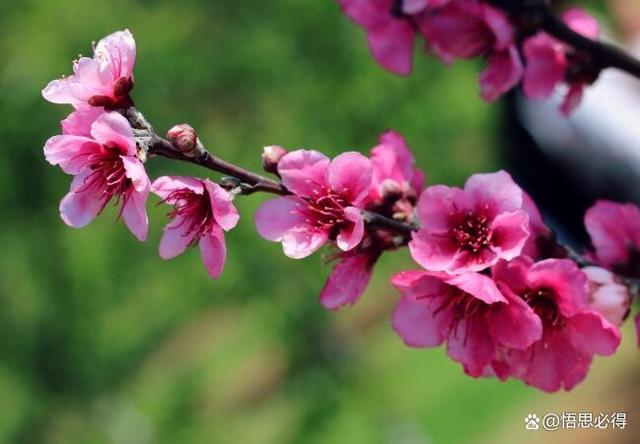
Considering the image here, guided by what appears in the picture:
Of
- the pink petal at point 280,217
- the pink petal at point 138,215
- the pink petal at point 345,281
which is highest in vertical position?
the pink petal at point 138,215

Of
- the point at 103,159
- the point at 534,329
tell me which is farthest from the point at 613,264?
the point at 103,159

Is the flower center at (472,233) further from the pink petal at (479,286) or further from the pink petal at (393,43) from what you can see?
the pink petal at (393,43)

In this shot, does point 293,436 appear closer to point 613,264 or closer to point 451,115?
point 451,115

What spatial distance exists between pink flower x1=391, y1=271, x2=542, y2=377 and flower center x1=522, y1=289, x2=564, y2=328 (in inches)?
1.4

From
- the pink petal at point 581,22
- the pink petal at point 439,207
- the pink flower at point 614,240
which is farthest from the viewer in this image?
the pink petal at point 581,22

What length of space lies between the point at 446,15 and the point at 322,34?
2899 mm

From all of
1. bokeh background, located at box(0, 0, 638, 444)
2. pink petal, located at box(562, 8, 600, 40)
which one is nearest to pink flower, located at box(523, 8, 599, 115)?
pink petal, located at box(562, 8, 600, 40)

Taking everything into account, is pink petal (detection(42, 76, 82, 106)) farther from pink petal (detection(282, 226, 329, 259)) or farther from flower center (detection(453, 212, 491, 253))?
flower center (detection(453, 212, 491, 253))

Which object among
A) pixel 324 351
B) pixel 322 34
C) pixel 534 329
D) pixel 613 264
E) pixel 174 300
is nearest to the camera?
pixel 534 329

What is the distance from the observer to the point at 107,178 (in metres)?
0.79

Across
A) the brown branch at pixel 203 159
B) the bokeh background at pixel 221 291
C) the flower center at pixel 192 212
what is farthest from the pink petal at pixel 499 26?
the bokeh background at pixel 221 291

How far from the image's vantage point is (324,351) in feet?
11.0

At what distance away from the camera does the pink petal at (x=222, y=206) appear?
0.75 metres

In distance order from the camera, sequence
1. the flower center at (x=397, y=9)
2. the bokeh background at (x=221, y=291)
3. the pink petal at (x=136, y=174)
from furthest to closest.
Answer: the bokeh background at (x=221, y=291) → the flower center at (x=397, y=9) → the pink petal at (x=136, y=174)
